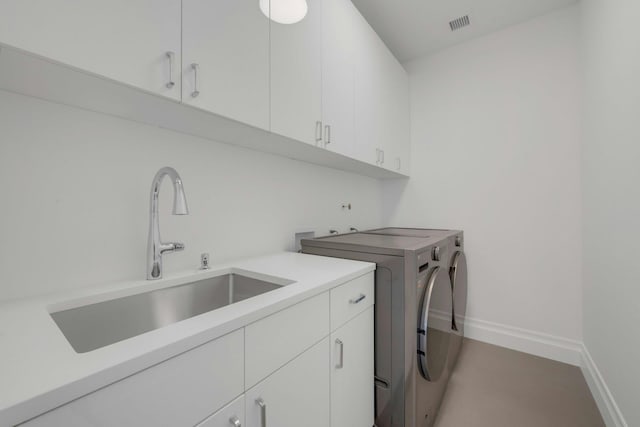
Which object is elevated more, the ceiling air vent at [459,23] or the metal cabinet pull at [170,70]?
the ceiling air vent at [459,23]

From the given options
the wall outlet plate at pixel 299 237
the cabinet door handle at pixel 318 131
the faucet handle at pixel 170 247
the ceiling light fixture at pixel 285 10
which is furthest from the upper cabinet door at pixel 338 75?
the faucet handle at pixel 170 247

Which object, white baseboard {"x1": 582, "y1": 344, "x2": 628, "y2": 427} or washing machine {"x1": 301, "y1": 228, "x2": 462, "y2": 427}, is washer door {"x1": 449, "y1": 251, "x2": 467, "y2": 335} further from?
white baseboard {"x1": 582, "y1": 344, "x2": 628, "y2": 427}

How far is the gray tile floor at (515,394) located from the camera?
1519mm

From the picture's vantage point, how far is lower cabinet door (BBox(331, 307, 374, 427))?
107cm

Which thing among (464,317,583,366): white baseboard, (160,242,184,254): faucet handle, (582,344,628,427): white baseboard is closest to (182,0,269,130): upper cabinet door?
(160,242,184,254): faucet handle

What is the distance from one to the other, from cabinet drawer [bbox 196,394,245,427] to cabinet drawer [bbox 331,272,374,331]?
1.44 ft

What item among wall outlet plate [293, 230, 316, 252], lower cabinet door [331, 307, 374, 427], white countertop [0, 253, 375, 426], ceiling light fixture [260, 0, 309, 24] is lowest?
lower cabinet door [331, 307, 374, 427]

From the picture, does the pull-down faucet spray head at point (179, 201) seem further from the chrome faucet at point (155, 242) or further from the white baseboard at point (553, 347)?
the white baseboard at point (553, 347)

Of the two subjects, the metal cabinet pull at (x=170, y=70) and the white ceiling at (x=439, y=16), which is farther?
the white ceiling at (x=439, y=16)

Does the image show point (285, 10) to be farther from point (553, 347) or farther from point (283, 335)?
point (553, 347)

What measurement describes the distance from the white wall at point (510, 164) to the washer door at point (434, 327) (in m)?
1.09

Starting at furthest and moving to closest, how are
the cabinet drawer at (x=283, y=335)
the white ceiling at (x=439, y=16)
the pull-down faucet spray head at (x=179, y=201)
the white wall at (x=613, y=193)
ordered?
the white ceiling at (x=439, y=16)
the white wall at (x=613, y=193)
the pull-down faucet spray head at (x=179, y=201)
the cabinet drawer at (x=283, y=335)

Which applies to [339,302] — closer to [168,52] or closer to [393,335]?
[393,335]

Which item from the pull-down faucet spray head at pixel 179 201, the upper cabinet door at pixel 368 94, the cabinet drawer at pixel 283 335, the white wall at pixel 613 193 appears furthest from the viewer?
the upper cabinet door at pixel 368 94
